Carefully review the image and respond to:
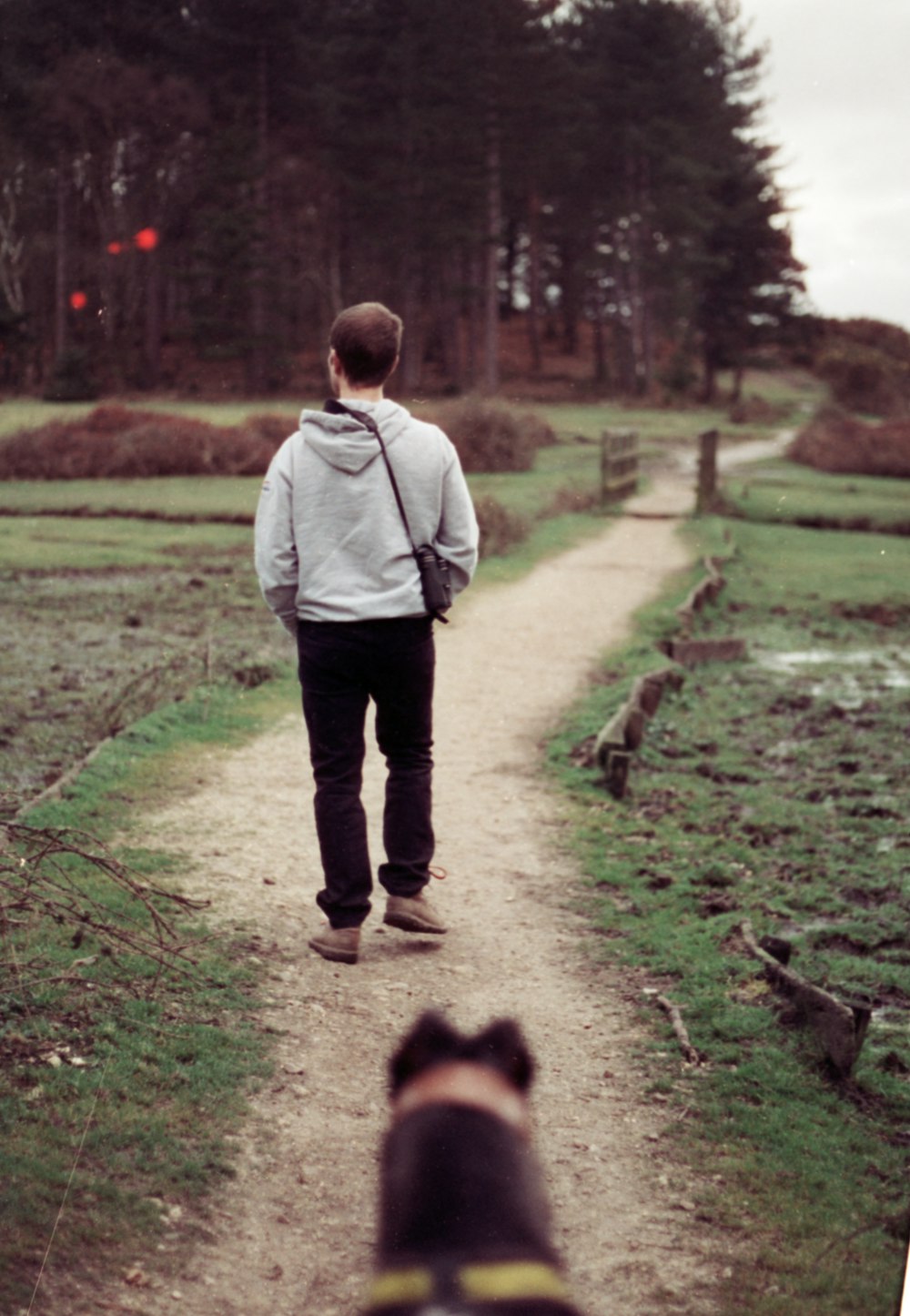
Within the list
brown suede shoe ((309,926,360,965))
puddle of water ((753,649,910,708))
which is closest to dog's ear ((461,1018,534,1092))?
brown suede shoe ((309,926,360,965))

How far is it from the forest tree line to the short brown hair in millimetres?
51

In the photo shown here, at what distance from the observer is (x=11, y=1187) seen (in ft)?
7.00

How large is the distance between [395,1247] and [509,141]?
2122mm

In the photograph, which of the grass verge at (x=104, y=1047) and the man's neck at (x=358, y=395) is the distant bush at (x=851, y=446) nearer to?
the man's neck at (x=358, y=395)

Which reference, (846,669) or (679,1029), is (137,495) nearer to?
(679,1029)

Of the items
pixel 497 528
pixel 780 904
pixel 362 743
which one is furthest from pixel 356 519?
pixel 780 904

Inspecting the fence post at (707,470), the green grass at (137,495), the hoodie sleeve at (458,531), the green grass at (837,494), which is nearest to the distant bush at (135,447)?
the green grass at (137,495)

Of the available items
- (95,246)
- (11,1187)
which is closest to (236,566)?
(95,246)

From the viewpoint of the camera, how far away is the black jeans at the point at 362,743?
3.06 meters

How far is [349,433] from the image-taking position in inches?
110

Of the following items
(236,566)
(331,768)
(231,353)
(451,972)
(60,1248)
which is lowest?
(60,1248)

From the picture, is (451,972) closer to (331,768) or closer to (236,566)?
(331,768)

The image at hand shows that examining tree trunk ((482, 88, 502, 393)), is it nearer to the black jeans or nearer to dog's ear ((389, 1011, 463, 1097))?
the black jeans

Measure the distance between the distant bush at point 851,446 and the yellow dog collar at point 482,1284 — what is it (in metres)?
2.81
